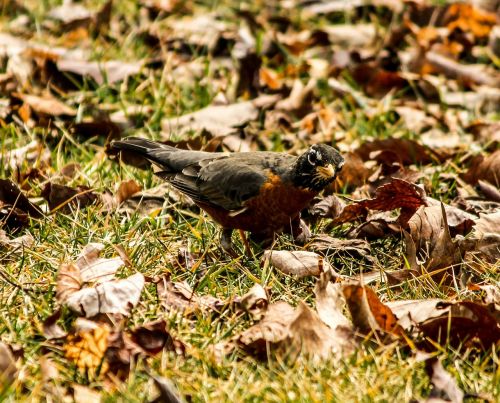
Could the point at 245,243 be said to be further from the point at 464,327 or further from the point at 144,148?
the point at 464,327

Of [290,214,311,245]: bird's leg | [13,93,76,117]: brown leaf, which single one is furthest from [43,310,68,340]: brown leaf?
[13,93,76,117]: brown leaf

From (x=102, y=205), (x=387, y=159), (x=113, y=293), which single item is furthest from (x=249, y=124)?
(x=113, y=293)

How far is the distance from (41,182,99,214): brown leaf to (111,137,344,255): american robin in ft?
1.59

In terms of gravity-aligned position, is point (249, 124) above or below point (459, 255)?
below

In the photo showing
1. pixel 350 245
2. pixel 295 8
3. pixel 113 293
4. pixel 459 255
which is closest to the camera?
pixel 113 293

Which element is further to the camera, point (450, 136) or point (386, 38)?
point (386, 38)

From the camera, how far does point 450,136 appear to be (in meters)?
6.19

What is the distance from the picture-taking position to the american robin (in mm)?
4586

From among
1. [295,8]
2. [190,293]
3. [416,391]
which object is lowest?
[295,8]

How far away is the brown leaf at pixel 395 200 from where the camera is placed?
15.0 ft

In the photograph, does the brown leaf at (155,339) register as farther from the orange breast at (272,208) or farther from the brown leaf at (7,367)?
the orange breast at (272,208)

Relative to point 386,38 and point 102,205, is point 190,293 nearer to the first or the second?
point 102,205

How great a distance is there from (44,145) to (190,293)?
6.94 ft

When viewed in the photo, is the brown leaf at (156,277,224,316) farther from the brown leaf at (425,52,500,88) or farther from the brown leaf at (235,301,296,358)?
the brown leaf at (425,52,500,88)
